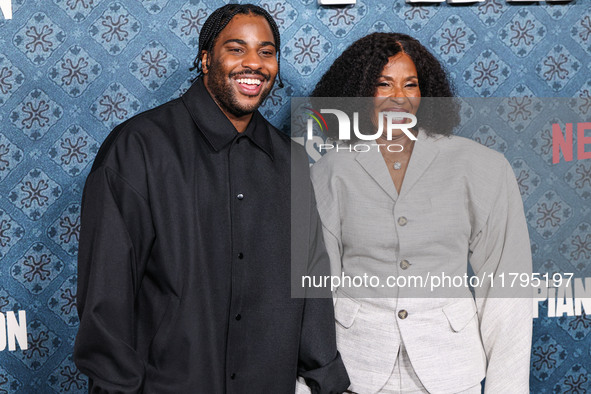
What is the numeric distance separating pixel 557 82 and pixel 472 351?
1155 mm

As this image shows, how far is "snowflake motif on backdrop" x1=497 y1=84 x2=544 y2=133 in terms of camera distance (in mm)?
2379

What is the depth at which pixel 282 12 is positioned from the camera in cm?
223

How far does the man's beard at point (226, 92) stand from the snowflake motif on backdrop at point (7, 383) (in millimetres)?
1217

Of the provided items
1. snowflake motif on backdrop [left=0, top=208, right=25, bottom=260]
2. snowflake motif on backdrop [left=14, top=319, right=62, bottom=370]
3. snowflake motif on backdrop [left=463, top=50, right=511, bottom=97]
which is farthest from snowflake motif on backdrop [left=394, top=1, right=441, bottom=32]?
snowflake motif on backdrop [left=14, top=319, right=62, bottom=370]

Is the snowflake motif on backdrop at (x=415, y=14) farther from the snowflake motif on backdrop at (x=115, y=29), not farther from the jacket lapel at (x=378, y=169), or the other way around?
the snowflake motif on backdrop at (x=115, y=29)

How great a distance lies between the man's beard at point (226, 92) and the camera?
165 centimetres

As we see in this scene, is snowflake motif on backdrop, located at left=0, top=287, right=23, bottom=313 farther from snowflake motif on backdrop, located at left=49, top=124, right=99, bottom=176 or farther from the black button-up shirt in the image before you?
the black button-up shirt

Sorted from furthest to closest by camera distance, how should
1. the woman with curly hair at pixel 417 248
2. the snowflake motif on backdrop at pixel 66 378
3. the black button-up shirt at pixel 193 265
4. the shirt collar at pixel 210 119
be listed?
1. the snowflake motif on backdrop at pixel 66 378
2. the woman with curly hair at pixel 417 248
3. the shirt collar at pixel 210 119
4. the black button-up shirt at pixel 193 265

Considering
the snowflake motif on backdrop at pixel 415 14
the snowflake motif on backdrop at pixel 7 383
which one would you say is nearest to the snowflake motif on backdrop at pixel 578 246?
the snowflake motif on backdrop at pixel 415 14

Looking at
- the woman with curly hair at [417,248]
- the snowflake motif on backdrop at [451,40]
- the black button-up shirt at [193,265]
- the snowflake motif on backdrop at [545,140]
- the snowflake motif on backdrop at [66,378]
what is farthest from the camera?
the snowflake motif on backdrop at [545,140]

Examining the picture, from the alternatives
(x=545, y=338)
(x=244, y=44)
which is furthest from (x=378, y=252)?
(x=545, y=338)

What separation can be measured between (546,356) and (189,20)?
1.80 metres

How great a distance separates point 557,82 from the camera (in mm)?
2408

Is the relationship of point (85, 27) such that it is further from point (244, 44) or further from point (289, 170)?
point (289, 170)
